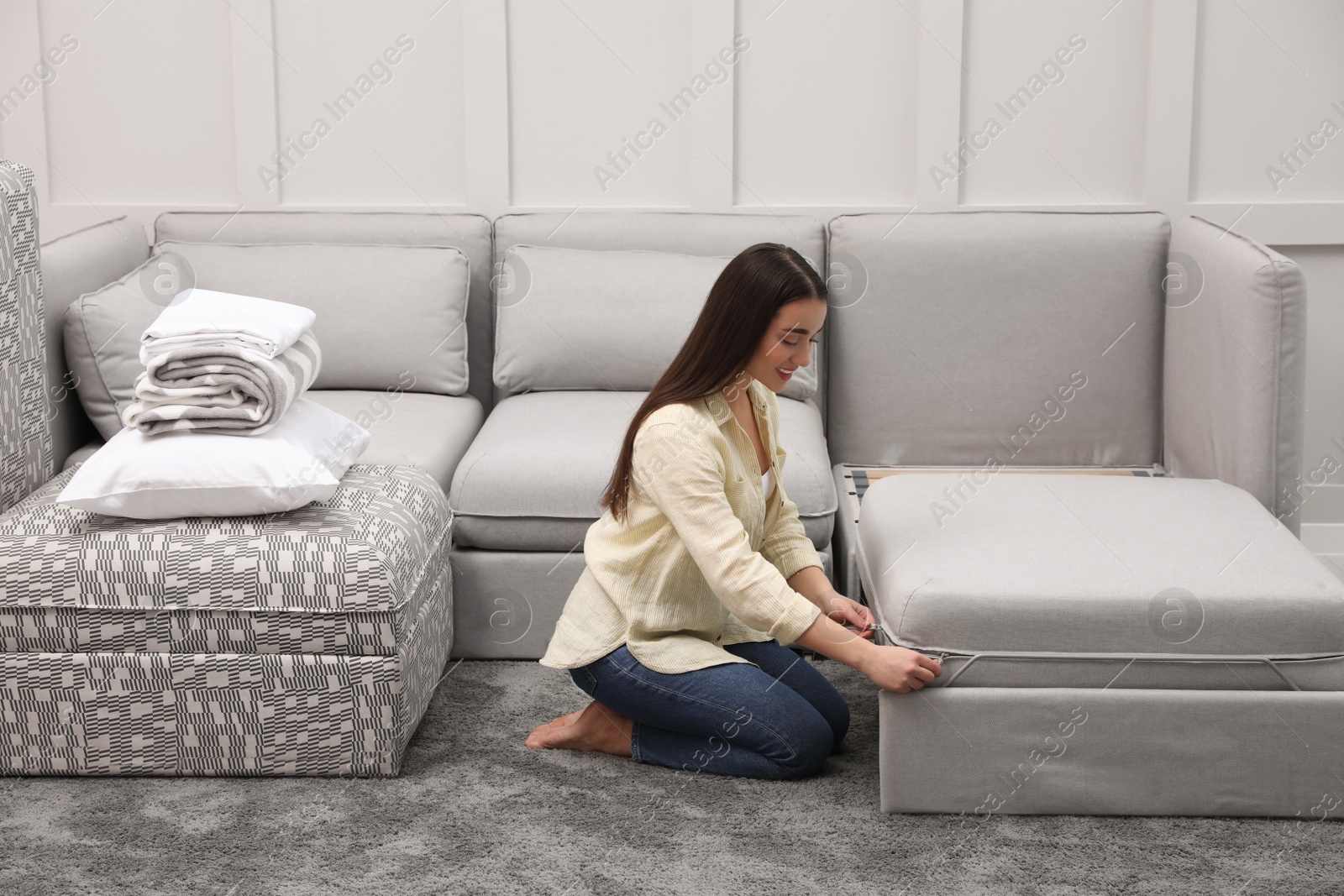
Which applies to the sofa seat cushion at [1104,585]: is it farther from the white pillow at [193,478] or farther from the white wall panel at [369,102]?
the white wall panel at [369,102]

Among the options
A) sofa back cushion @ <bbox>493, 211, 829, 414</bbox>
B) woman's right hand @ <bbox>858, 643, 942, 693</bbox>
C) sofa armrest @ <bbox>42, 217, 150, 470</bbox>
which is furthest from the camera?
sofa back cushion @ <bbox>493, 211, 829, 414</bbox>

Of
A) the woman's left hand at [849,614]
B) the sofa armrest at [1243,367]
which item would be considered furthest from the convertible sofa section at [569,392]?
the sofa armrest at [1243,367]

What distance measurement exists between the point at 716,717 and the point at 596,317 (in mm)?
1207

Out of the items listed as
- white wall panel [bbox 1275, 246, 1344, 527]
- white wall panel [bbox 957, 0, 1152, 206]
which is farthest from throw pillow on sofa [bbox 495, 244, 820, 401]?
white wall panel [bbox 1275, 246, 1344, 527]

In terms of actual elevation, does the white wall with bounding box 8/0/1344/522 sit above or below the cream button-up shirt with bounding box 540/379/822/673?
above

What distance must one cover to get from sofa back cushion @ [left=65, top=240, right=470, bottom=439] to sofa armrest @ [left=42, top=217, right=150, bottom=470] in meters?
0.08

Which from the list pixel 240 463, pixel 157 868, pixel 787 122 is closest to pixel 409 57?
pixel 787 122

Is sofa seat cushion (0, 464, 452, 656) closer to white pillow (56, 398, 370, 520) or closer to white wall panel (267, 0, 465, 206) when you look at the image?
white pillow (56, 398, 370, 520)

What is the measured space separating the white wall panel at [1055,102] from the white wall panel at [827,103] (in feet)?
0.42

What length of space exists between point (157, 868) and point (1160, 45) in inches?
110

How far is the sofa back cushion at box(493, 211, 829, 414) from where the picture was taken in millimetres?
3162

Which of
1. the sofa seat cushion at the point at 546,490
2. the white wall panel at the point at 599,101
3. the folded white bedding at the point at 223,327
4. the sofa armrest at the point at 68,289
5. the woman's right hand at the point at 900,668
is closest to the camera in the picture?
the woman's right hand at the point at 900,668

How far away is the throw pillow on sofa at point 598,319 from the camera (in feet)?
9.91

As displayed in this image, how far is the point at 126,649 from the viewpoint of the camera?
210cm
